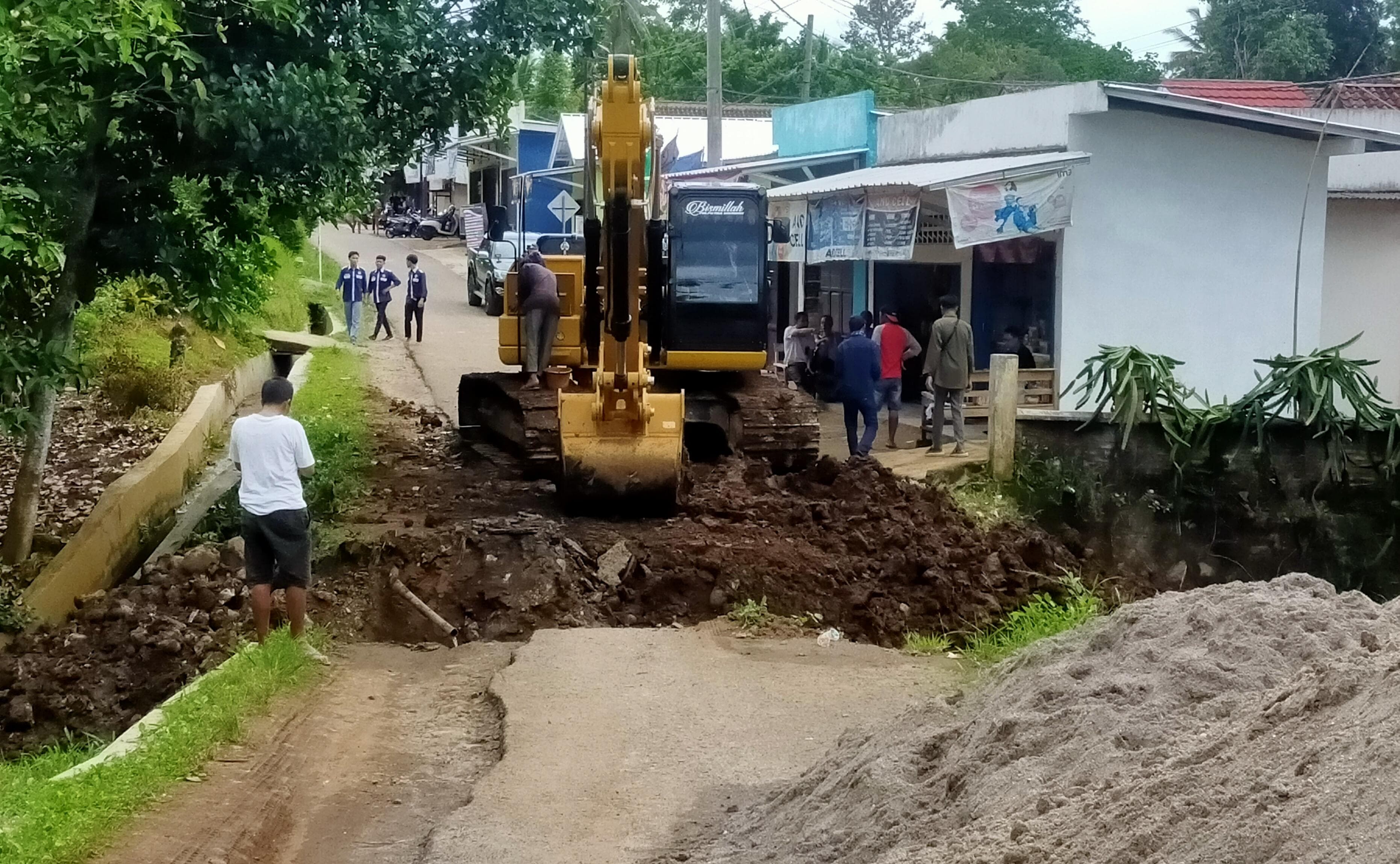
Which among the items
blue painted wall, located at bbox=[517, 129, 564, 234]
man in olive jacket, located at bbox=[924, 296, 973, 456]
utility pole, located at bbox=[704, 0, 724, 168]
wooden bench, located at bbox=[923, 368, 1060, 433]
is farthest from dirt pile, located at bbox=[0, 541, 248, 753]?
blue painted wall, located at bbox=[517, 129, 564, 234]

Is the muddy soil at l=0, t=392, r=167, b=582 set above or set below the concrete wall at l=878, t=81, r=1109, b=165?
below

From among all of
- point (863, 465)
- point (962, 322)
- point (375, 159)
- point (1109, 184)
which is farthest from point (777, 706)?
point (1109, 184)

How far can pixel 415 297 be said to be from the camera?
2652 cm

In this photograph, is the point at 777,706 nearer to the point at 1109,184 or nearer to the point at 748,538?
the point at 748,538

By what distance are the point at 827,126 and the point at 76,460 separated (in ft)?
44.2

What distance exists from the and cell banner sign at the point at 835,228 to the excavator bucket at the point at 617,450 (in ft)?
26.4

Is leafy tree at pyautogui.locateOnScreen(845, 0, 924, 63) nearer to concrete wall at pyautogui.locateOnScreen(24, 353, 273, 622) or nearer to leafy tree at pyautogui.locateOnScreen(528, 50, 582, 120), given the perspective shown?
leafy tree at pyautogui.locateOnScreen(528, 50, 582, 120)

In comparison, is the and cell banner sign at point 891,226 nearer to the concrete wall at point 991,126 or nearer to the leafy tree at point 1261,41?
the concrete wall at point 991,126

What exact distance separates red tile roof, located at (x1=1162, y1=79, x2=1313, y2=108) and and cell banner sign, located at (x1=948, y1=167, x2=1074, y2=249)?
32.7 feet

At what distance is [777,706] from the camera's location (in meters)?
7.82

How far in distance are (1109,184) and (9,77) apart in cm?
1200

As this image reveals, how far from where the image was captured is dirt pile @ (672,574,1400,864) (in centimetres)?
381

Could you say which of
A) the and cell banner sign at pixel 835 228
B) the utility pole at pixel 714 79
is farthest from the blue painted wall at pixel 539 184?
the and cell banner sign at pixel 835 228

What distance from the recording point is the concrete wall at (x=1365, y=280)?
66.0 ft
